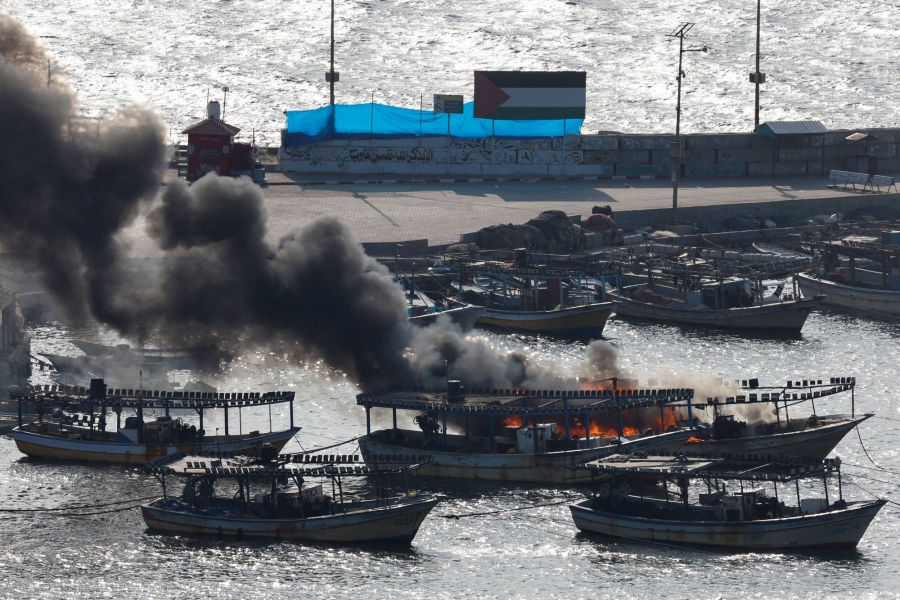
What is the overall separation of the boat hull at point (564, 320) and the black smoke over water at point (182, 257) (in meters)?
15.4

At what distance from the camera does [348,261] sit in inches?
2416

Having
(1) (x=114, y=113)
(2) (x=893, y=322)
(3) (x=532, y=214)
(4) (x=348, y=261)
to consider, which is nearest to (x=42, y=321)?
(1) (x=114, y=113)

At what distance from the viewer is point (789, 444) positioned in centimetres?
5559

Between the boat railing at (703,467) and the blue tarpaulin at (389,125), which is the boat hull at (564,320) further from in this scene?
the blue tarpaulin at (389,125)

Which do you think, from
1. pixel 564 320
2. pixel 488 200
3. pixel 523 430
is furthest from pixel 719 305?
pixel 523 430

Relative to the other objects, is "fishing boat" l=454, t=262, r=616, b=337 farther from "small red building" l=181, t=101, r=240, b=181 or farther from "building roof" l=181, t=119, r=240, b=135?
"building roof" l=181, t=119, r=240, b=135

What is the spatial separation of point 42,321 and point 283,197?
23214 millimetres

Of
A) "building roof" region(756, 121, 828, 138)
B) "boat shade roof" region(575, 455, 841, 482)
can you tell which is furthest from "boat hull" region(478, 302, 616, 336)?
"building roof" region(756, 121, 828, 138)

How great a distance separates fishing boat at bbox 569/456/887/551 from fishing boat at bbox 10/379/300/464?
12.8m

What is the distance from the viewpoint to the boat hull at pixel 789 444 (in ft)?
181

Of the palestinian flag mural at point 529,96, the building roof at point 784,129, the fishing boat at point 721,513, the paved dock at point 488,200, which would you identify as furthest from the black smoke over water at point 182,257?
the building roof at point 784,129

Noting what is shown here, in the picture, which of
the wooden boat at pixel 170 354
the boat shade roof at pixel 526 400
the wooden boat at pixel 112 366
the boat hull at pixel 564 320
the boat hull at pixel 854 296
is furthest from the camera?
the boat hull at pixel 854 296

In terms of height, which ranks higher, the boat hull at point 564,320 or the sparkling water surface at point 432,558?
the boat hull at point 564,320

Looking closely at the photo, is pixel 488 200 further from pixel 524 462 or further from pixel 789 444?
pixel 524 462
